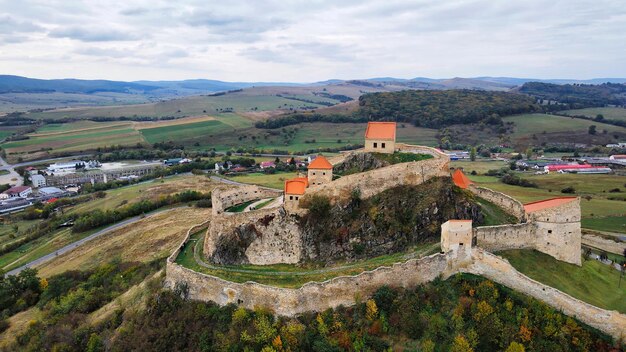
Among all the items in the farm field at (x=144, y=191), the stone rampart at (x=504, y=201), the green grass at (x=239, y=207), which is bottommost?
the farm field at (x=144, y=191)

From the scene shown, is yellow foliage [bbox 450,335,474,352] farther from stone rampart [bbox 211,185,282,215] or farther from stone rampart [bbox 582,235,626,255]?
stone rampart [bbox 582,235,626,255]

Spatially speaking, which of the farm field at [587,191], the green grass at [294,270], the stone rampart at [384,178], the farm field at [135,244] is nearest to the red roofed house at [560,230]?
the green grass at [294,270]

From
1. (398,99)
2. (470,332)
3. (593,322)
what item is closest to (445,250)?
(470,332)

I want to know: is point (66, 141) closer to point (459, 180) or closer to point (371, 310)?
point (459, 180)

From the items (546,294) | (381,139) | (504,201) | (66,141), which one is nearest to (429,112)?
(381,139)

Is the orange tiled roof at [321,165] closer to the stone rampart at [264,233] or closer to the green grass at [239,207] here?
the stone rampart at [264,233]

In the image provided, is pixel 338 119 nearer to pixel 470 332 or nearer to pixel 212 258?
pixel 212 258
